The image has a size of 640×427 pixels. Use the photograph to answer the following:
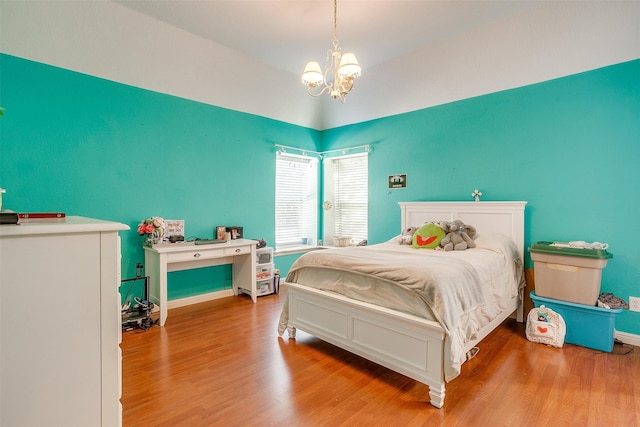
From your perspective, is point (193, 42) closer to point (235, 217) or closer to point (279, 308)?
point (235, 217)

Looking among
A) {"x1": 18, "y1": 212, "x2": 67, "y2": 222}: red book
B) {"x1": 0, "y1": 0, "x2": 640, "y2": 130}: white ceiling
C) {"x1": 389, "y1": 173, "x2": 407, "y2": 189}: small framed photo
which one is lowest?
{"x1": 18, "y1": 212, "x2": 67, "y2": 222}: red book

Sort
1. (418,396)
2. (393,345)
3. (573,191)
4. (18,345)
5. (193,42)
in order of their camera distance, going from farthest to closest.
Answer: (193,42) < (573,191) < (393,345) < (418,396) < (18,345)

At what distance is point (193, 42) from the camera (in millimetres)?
3457

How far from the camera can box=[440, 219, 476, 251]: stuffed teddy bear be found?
9.71 ft

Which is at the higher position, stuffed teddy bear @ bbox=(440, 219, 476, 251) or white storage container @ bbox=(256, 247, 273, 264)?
stuffed teddy bear @ bbox=(440, 219, 476, 251)

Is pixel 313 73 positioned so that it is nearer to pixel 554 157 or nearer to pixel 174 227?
pixel 174 227

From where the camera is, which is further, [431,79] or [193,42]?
[431,79]

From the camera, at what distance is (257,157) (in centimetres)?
441

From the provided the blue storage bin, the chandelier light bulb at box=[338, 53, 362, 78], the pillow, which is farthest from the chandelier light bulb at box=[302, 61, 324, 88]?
the blue storage bin

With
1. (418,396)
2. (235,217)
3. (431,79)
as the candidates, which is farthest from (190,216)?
(431,79)

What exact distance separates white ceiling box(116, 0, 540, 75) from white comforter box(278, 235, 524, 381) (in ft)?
7.40

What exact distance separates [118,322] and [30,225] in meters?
0.44

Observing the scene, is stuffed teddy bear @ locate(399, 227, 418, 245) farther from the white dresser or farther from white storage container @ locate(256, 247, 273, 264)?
the white dresser

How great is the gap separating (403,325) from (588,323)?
178cm
